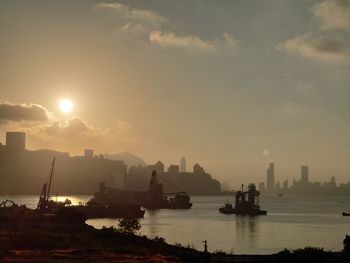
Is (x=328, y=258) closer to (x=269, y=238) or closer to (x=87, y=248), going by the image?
(x=87, y=248)

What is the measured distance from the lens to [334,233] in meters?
144

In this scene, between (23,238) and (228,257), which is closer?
(228,257)

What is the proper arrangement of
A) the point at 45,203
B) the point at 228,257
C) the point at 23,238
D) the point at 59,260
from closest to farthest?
the point at 59,260, the point at 228,257, the point at 23,238, the point at 45,203

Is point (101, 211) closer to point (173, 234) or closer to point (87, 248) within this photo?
point (173, 234)

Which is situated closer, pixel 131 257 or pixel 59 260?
pixel 59 260

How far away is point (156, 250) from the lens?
2237 inches

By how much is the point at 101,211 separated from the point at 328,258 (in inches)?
5788

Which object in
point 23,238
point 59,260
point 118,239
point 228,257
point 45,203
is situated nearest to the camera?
point 59,260

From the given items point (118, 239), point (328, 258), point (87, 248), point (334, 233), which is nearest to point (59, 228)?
point (118, 239)

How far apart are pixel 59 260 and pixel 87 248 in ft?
30.1

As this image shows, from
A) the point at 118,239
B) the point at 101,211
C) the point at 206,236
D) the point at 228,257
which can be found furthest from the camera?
the point at 101,211

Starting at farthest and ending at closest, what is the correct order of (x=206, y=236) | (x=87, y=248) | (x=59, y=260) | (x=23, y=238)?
(x=206, y=236)
(x=23, y=238)
(x=87, y=248)
(x=59, y=260)

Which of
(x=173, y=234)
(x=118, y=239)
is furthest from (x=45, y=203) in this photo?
(x=118, y=239)

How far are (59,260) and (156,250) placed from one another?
550 inches
